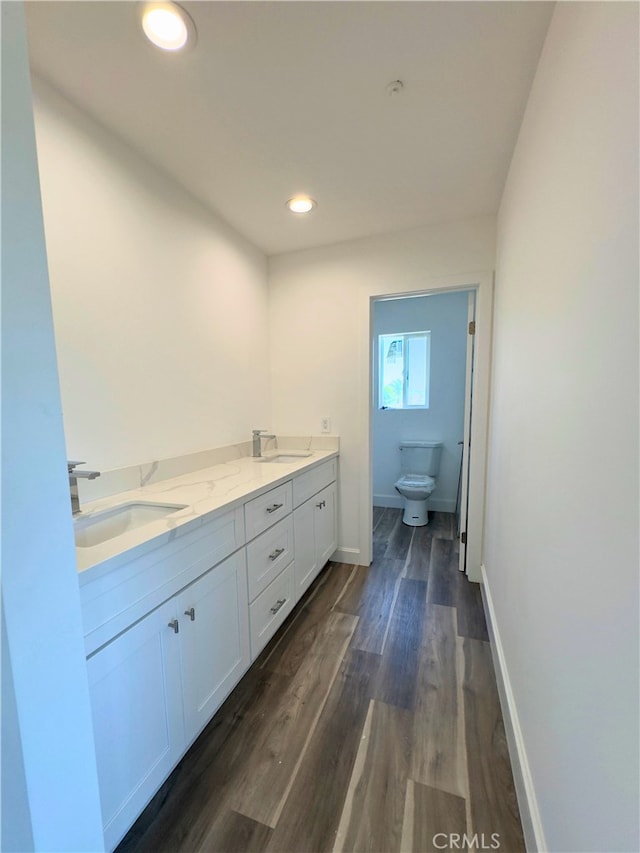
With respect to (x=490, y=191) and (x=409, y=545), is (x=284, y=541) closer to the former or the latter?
(x=409, y=545)

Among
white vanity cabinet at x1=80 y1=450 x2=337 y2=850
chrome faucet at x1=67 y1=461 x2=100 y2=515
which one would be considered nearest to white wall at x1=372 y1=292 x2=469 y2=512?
white vanity cabinet at x1=80 y1=450 x2=337 y2=850

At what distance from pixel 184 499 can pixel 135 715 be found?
66cm

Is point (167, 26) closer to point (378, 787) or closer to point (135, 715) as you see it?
point (135, 715)

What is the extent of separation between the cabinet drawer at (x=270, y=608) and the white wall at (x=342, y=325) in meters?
0.87

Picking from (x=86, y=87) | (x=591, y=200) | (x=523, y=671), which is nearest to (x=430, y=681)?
(x=523, y=671)

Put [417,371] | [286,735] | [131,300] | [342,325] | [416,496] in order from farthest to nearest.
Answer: [417,371] → [416,496] → [342,325] → [131,300] → [286,735]

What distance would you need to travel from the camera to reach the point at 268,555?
5.29 feet

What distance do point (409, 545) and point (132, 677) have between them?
7.93ft

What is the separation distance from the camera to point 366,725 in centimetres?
130

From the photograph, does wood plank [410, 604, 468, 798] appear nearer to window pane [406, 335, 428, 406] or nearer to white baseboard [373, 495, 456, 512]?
white baseboard [373, 495, 456, 512]

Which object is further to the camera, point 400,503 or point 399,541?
point 400,503

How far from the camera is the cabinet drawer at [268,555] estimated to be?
1.48 m

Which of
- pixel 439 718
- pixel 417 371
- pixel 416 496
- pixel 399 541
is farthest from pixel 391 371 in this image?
pixel 439 718

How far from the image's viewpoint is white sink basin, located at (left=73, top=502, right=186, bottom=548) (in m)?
1.18
